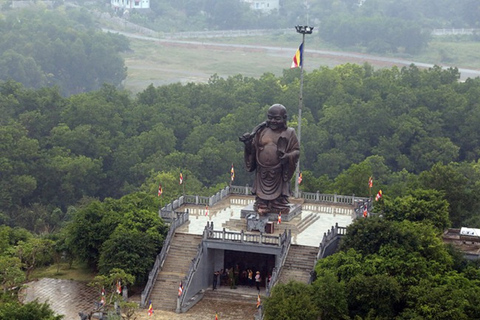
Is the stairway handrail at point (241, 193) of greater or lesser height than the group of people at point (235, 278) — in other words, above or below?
above

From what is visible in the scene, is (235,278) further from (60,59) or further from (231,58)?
(231,58)

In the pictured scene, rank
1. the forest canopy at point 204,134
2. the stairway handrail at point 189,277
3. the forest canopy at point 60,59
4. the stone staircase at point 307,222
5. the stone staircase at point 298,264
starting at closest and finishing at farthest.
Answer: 1. the stairway handrail at point 189,277
2. the stone staircase at point 298,264
3. the stone staircase at point 307,222
4. the forest canopy at point 204,134
5. the forest canopy at point 60,59

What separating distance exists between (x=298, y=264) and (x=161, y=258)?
704cm

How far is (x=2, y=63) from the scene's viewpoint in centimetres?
13975

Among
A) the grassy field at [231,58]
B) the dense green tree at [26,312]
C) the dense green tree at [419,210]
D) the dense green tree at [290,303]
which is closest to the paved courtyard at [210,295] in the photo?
the dense green tree at [419,210]

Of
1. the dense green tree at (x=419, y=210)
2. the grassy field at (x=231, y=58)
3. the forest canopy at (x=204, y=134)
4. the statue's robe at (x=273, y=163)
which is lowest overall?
the grassy field at (x=231, y=58)

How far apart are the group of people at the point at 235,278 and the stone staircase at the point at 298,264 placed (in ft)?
6.69

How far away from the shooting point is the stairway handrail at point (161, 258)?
57.0 meters

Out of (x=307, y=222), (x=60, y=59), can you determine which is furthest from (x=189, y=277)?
(x=60, y=59)

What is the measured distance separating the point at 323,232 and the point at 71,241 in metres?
13.5

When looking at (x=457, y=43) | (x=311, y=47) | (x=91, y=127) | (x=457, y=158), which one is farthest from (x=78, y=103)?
(x=457, y=43)

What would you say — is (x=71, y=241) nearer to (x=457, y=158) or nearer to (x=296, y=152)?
(x=296, y=152)

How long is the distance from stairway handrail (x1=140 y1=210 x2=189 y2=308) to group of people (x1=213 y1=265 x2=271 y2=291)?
2.88 metres

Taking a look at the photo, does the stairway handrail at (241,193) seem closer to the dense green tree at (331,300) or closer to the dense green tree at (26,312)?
the dense green tree at (331,300)
